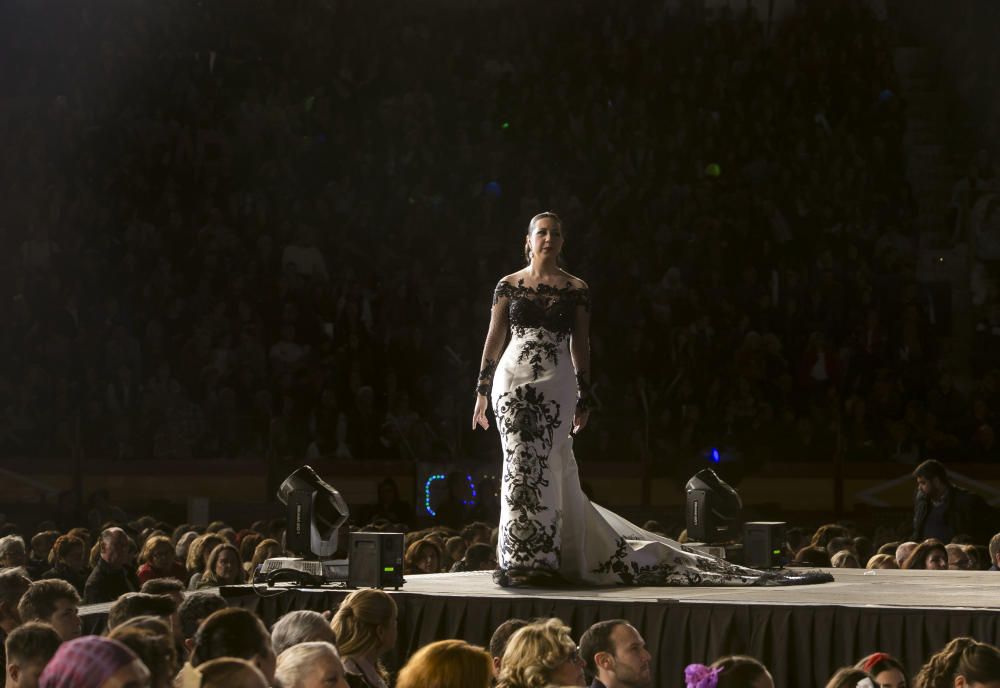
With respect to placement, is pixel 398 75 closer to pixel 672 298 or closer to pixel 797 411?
pixel 672 298

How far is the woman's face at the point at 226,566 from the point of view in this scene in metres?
8.47

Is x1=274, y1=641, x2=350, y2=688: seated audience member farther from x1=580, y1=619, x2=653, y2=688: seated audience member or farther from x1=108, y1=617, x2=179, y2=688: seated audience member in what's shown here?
x1=580, y1=619, x2=653, y2=688: seated audience member

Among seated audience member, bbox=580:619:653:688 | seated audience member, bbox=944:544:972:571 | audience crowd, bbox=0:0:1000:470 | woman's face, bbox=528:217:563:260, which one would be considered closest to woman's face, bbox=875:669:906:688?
seated audience member, bbox=580:619:653:688

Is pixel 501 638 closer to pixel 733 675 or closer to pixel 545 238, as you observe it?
pixel 733 675

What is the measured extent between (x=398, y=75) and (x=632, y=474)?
7158 mm

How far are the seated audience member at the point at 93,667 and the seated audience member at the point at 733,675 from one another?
2189mm

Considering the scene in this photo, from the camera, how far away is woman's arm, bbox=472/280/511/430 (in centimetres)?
794

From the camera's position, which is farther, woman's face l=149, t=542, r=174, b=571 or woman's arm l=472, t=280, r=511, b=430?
woman's face l=149, t=542, r=174, b=571

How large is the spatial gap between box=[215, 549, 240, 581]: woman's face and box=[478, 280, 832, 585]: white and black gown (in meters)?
1.42

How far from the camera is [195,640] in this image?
492 centimetres

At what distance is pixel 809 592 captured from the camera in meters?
7.62

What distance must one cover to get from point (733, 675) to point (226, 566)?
3.88 metres

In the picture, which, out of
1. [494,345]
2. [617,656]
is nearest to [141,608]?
[617,656]

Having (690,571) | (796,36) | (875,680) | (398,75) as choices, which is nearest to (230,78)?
(398,75)
